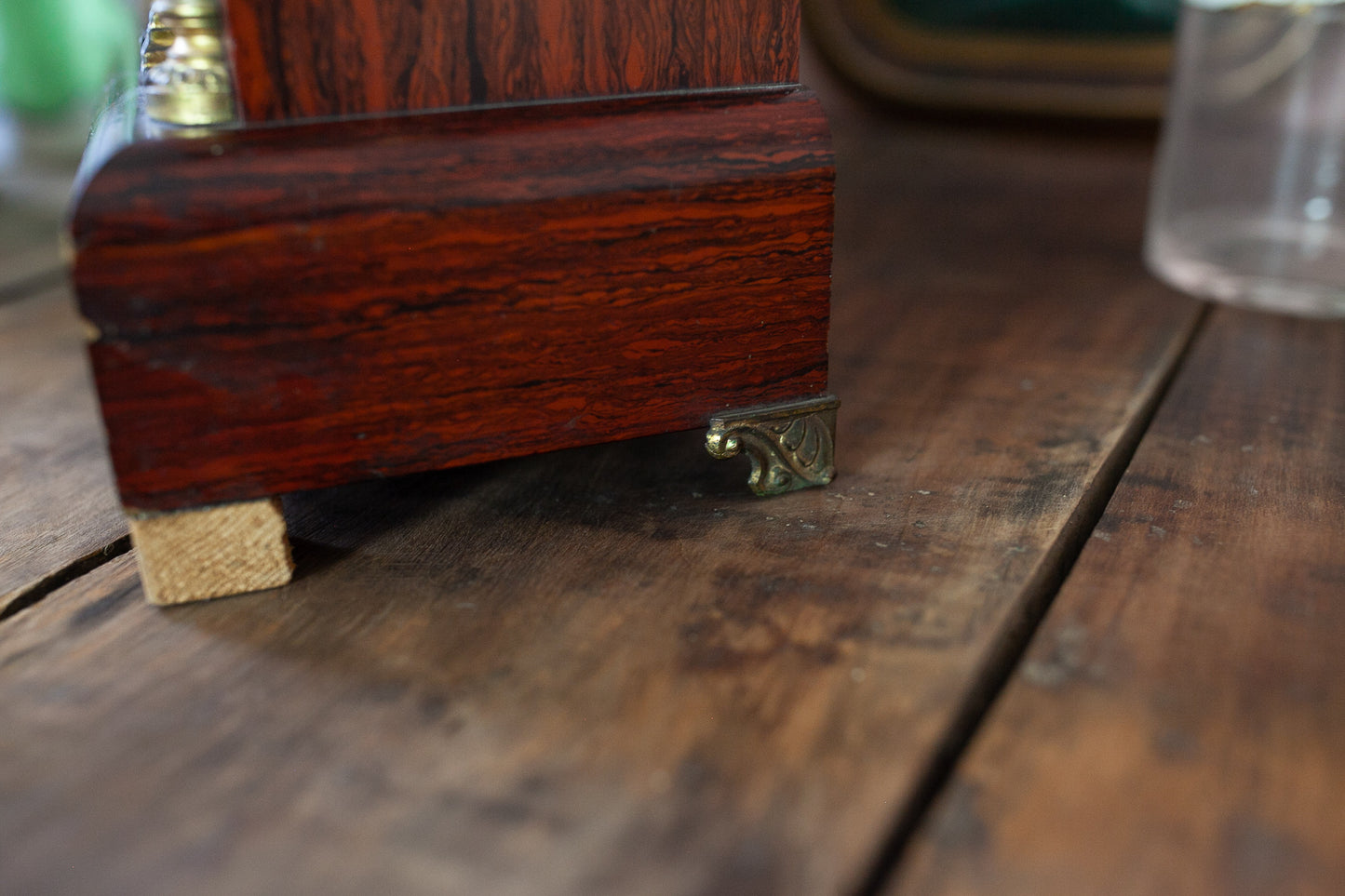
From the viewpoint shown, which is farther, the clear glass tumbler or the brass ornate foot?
the clear glass tumbler

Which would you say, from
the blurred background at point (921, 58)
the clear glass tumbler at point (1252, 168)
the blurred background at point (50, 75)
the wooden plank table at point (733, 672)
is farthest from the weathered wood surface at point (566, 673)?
the blurred background at point (50, 75)

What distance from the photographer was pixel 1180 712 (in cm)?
47

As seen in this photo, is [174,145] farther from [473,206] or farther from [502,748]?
[502,748]

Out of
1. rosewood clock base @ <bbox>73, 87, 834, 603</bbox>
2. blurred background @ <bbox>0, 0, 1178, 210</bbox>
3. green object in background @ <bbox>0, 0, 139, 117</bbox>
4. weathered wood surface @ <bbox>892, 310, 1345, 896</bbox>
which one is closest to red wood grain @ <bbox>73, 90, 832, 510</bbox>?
rosewood clock base @ <bbox>73, 87, 834, 603</bbox>

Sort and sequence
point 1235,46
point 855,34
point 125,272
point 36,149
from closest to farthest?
point 125,272 < point 1235,46 < point 36,149 < point 855,34

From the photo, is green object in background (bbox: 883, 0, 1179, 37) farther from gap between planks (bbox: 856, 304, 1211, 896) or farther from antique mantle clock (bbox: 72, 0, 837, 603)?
antique mantle clock (bbox: 72, 0, 837, 603)

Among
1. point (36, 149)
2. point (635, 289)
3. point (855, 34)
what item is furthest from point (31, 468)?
point (855, 34)

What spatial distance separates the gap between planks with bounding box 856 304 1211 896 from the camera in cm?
40

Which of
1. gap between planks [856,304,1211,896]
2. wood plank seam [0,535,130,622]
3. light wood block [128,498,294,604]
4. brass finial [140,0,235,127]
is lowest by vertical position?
gap between planks [856,304,1211,896]

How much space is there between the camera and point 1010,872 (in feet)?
1.27

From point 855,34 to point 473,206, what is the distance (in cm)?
135

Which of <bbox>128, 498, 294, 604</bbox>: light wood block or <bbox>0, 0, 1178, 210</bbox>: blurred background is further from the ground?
<bbox>0, 0, 1178, 210</bbox>: blurred background

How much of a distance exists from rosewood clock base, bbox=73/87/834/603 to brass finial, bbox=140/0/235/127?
0.09 ft

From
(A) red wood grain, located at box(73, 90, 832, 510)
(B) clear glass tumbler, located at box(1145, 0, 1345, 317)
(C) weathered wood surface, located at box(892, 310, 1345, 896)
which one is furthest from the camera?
(B) clear glass tumbler, located at box(1145, 0, 1345, 317)
